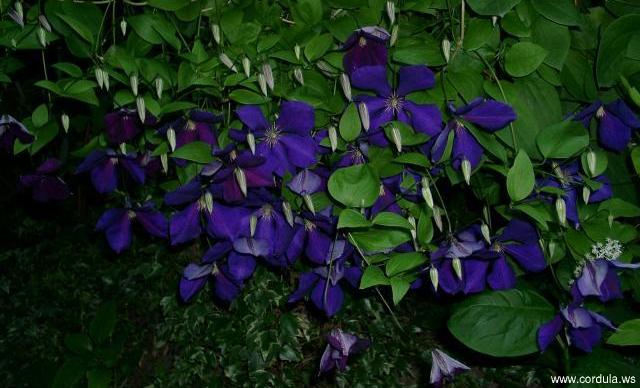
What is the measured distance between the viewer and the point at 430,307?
65.6 inches

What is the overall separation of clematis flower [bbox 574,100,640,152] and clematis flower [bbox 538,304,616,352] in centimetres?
28

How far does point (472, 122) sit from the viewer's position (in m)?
0.88

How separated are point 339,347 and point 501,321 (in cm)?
36

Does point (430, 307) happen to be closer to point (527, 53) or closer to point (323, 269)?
point (323, 269)

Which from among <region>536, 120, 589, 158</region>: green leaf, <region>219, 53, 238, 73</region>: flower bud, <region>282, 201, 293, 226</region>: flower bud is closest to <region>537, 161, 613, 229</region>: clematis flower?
<region>536, 120, 589, 158</region>: green leaf

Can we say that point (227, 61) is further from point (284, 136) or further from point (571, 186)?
point (571, 186)

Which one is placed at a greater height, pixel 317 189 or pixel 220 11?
pixel 220 11

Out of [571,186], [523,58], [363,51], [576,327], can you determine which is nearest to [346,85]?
[363,51]

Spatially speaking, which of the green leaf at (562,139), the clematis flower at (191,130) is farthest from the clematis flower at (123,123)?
the green leaf at (562,139)

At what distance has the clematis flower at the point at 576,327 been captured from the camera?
0.92 m

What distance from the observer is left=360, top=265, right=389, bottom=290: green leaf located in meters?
0.93

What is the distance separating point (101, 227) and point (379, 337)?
2.73 feet

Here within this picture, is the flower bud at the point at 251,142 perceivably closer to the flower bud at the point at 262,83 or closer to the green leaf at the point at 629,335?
the flower bud at the point at 262,83

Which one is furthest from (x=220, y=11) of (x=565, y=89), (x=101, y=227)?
(x=565, y=89)
